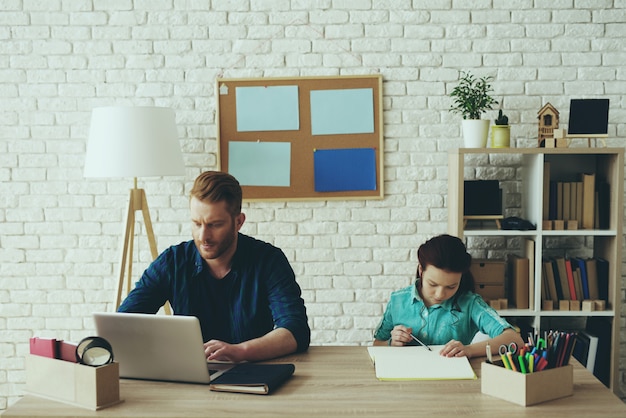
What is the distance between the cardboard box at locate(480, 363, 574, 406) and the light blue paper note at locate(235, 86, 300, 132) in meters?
2.33

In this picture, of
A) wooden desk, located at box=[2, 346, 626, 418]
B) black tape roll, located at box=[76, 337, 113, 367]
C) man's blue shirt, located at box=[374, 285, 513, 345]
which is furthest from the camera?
man's blue shirt, located at box=[374, 285, 513, 345]

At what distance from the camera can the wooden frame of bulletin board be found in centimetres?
391

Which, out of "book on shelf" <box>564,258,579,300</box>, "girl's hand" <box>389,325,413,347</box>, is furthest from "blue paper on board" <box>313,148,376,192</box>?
"girl's hand" <box>389,325,413,347</box>

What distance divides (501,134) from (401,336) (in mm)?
1607

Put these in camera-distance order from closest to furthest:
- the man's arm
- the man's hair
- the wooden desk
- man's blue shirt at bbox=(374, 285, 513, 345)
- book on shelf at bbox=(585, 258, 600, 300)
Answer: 1. the wooden desk
2. the man's arm
3. the man's hair
4. man's blue shirt at bbox=(374, 285, 513, 345)
5. book on shelf at bbox=(585, 258, 600, 300)

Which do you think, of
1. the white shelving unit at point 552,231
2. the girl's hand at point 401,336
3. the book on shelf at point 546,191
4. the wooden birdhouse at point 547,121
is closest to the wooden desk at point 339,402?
the girl's hand at point 401,336

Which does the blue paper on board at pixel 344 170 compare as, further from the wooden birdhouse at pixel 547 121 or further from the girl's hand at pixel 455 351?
the girl's hand at pixel 455 351

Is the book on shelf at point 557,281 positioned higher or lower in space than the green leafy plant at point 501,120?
lower

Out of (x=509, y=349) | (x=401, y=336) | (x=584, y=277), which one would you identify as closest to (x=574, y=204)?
(x=584, y=277)

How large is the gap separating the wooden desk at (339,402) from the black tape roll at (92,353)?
123 mm

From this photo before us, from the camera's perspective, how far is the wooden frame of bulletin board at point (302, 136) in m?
3.91

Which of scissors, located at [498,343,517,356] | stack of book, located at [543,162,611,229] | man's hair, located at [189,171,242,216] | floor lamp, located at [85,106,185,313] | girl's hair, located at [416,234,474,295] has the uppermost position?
floor lamp, located at [85,106,185,313]

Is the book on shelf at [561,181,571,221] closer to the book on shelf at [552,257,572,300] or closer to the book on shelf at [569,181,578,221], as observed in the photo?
the book on shelf at [569,181,578,221]

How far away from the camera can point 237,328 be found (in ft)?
8.39
